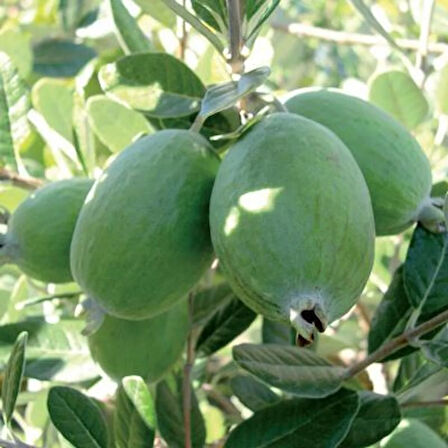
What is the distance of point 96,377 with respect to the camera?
1.33 meters

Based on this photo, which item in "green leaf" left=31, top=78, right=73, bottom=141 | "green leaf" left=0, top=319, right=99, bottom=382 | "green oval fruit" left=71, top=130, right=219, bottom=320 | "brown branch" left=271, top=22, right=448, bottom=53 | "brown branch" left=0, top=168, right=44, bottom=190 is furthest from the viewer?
"brown branch" left=271, top=22, right=448, bottom=53

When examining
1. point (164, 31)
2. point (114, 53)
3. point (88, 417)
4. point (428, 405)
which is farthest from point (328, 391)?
point (164, 31)

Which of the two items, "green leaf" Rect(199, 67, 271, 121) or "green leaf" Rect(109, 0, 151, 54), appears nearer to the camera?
"green leaf" Rect(199, 67, 271, 121)

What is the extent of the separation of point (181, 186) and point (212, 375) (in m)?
0.61

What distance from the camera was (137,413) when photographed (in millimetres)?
1042

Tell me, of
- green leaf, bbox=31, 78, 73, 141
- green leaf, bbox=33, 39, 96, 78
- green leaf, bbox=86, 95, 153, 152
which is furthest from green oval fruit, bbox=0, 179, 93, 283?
green leaf, bbox=33, 39, 96, 78

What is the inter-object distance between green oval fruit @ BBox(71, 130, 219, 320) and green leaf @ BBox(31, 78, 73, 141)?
2.01 feet

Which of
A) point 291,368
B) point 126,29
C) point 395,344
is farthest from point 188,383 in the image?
point 126,29

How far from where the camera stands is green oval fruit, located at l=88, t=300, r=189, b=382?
118 cm

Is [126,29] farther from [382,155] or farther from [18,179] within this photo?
[382,155]

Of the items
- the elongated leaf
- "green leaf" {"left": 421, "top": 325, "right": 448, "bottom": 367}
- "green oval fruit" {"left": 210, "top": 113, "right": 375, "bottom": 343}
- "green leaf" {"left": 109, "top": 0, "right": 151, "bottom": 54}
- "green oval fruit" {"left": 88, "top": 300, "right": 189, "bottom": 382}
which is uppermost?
"green leaf" {"left": 109, "top": 0, "right": 151, "bottom": 54}

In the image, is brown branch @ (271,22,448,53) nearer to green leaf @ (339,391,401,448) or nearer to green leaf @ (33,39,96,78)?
green leaf @ (33,39,96,78)

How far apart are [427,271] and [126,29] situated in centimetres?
59

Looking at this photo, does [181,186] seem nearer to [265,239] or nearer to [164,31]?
[265,239]
